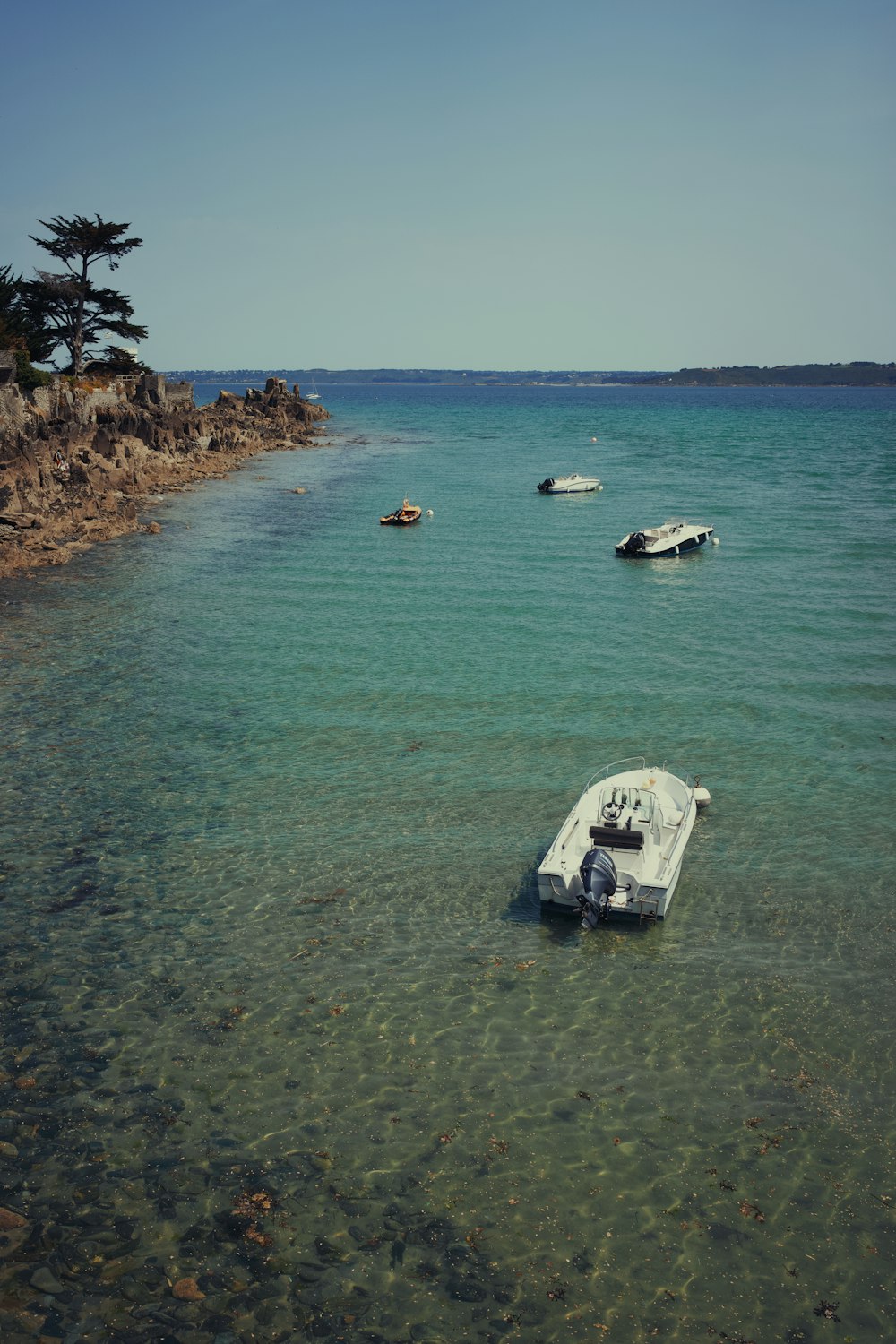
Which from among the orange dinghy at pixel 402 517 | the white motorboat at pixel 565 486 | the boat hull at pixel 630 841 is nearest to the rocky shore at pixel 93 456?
the orange dinghy at pixel 402 517

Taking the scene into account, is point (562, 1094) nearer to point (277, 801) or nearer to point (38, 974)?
point (38, 974)

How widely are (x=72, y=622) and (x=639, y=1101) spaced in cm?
2703

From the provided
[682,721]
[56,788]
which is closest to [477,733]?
[682,721]

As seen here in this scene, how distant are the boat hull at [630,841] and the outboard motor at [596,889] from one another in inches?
5.3

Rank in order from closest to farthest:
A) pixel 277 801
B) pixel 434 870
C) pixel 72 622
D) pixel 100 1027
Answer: pixel 100 1027 < pixel 434 870 < pixel 277 801 < pixel 72 622

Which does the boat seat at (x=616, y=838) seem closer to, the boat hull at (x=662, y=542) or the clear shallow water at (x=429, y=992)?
the clear shallow water at (x=429, y=992)

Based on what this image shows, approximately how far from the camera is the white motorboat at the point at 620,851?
16812mm

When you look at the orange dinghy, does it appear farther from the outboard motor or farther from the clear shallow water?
the outboard motor

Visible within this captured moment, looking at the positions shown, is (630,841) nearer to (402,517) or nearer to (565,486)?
(402,517)

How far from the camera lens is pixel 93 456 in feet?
191

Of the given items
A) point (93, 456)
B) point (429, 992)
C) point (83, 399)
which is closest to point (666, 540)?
point (93, 456)

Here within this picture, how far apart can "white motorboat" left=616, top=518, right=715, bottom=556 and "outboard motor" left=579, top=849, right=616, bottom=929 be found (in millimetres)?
33952

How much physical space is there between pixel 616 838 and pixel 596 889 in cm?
122

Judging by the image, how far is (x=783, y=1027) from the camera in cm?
1447
